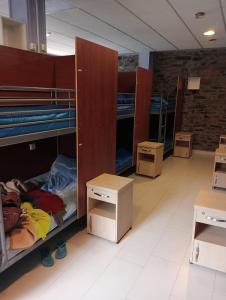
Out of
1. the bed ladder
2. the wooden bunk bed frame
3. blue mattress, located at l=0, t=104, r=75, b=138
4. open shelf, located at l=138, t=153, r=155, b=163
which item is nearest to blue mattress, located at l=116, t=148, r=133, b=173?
open shelf, located at l=138, t=153, r=155, b=163

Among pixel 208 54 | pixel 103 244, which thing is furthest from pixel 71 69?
pixel 208 54

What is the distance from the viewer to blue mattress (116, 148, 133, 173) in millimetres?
3607

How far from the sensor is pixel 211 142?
5840 mm

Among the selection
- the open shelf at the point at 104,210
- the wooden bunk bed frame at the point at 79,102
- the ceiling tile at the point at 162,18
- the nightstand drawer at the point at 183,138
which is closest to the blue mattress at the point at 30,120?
the wooden bunk bed frame at the point at 79,102

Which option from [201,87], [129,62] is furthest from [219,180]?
[129,62]

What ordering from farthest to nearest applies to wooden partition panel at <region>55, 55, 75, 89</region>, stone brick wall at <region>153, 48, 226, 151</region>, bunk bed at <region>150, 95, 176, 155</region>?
stone brick wall at <region>153, 48, 226, 151</region>
bunk bed at <region>150, 95, 176, 155</region>
wooden partition panel at <region>55, 55, 75, 89</region>

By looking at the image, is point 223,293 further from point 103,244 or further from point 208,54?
point 208,54

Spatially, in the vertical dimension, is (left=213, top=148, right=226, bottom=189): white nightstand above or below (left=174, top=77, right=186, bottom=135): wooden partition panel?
below

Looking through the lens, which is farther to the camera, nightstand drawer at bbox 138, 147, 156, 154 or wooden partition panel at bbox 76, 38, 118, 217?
nightstand drawer at bbox 138, 147, 156, 154

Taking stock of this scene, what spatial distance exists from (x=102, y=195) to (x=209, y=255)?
3.38 feet

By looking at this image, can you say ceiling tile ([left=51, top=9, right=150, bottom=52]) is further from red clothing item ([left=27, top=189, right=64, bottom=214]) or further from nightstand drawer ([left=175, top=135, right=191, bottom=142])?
red clothing item ([left=27, top=189, right=64, bottom=214])

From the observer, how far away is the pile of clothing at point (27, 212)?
1678 millimetres

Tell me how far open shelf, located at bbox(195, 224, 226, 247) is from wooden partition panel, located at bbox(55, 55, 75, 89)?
191 centimetres

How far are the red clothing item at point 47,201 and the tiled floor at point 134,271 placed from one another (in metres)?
0.42
